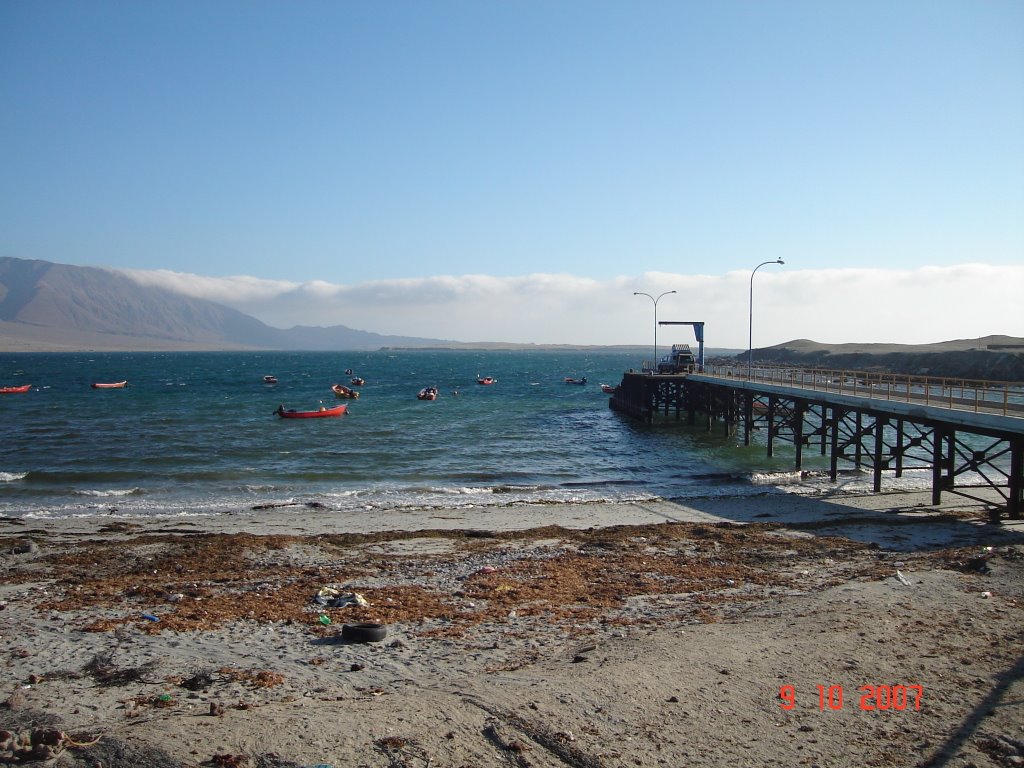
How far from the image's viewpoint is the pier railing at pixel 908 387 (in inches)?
905

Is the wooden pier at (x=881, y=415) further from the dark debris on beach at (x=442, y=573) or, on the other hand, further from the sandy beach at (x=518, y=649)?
the dark debris on beach at (x=442, y=573)

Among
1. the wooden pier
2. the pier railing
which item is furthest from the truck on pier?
the pier railing

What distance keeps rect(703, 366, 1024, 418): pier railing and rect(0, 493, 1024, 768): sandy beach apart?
553cm

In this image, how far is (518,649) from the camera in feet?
34.9

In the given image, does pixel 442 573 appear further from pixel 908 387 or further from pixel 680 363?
pixel 680 363

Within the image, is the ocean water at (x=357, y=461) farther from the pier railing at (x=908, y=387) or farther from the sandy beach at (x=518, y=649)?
the sandy beach at (x=518, y=649)

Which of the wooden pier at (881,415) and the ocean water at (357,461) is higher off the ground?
the wooden pier at (881,415)
